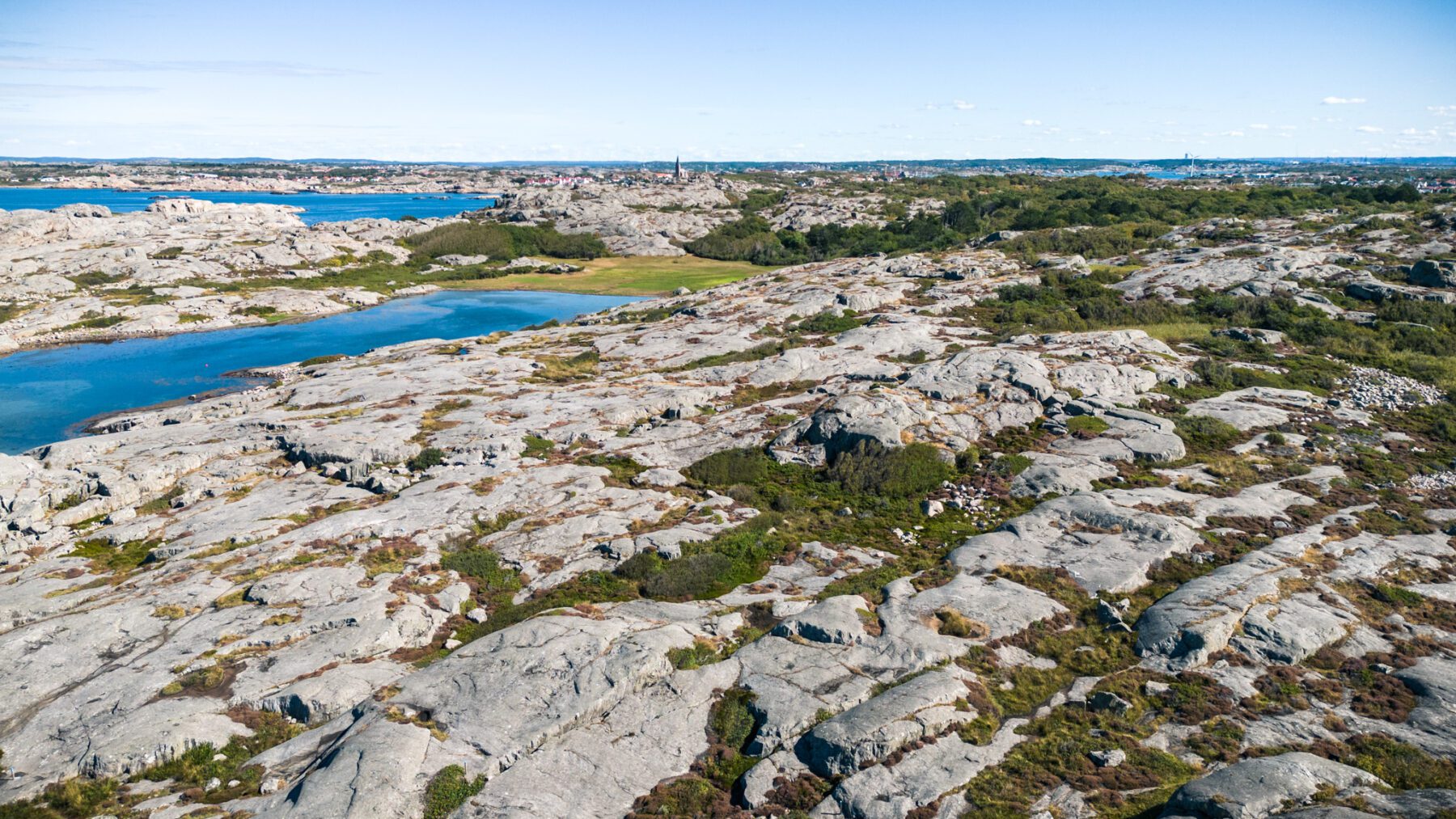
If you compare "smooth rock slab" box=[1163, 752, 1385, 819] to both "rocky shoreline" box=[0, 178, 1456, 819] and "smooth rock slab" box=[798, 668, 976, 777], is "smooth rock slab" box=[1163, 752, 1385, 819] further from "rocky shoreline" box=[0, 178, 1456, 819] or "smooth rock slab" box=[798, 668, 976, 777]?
"smooth rock slab" box=[798, 668, 976, 777]

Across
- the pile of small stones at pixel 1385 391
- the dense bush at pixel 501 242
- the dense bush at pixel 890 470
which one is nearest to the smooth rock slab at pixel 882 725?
the dense bush at pixel 890 470

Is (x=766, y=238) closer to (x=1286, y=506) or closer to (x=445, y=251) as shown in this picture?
(x=445, y=251)

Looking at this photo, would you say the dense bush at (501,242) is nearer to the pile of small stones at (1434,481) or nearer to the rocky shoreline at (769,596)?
the rocky shoreline at (769,596)

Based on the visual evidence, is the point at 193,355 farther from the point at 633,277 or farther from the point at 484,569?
the point at 484,569

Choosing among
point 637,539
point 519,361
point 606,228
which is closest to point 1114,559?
point 637,539

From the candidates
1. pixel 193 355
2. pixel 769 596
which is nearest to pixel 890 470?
pixel 769 596
